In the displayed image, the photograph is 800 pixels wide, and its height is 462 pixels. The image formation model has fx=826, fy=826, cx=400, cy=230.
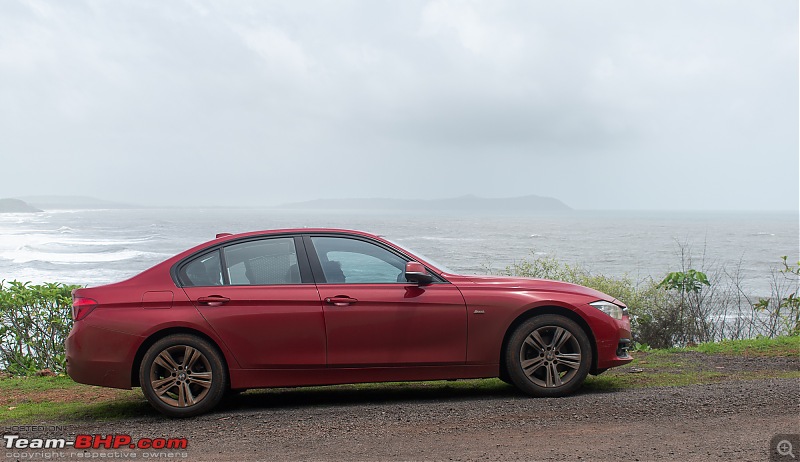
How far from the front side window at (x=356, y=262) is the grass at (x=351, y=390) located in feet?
4.26

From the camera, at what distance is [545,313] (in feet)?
25.8

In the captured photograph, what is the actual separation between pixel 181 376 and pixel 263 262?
1270 mm

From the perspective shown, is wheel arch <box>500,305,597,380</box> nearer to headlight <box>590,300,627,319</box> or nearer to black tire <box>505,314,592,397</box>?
black tire <box>505,314,592,397</box>

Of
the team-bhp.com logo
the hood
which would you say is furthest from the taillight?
the hood

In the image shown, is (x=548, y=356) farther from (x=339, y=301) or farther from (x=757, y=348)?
(x=757, y=348)

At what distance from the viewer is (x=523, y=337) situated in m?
7.77

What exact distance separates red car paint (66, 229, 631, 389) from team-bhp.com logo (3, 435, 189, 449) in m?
0.79

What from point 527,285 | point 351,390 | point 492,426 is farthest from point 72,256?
point 492,426

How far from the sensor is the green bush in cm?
1169

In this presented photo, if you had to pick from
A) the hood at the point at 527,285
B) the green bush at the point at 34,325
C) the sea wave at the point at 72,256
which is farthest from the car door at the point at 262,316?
the sea wave at the point at 72,256

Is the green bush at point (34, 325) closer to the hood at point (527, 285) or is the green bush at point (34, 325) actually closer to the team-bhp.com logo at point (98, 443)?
the team-bhp.com logo at point (98, 443)

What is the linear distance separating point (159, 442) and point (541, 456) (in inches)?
118

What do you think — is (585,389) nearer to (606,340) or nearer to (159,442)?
(606,340)

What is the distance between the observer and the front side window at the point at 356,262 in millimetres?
7758
